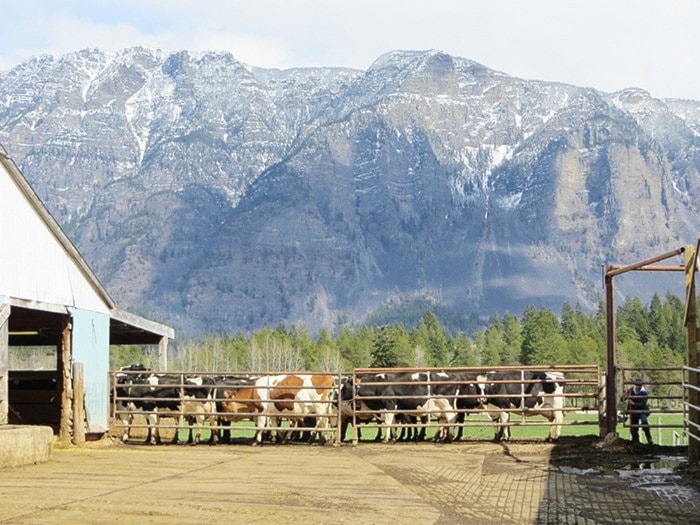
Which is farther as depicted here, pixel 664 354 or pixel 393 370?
pixel 664 354

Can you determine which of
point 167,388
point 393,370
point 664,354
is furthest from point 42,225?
point 664,354

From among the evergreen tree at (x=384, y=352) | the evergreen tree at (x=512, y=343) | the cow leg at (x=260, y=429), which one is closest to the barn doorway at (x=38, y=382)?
the cow leg at (x=260, y=429)

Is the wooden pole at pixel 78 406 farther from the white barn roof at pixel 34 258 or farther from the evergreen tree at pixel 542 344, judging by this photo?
the evergreen tree at pixel 542 344

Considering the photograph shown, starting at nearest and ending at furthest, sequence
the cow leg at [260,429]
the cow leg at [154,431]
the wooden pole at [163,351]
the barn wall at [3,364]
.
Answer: the barn wall at [3,364], the cow leg at [260,429], the cow leg at [154,431], the wooden pole at [163,351]

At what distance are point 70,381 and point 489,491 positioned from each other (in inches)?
449

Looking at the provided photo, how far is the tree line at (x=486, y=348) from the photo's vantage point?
385 feet

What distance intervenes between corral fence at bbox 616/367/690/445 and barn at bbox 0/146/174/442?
11958 mm

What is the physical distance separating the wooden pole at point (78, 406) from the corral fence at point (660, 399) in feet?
38.5

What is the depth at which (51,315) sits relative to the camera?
23.1 metres

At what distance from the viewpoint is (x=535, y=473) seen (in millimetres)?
17062

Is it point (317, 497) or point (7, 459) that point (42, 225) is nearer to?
point (7, 459)

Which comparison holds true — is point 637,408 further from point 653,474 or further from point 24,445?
point 24,445

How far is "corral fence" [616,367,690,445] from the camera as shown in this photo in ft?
67.4

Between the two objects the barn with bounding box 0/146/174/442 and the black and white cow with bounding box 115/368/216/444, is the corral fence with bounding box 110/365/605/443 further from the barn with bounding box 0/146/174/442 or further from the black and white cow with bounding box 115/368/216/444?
the barn with bounding box 0/146/174/442
